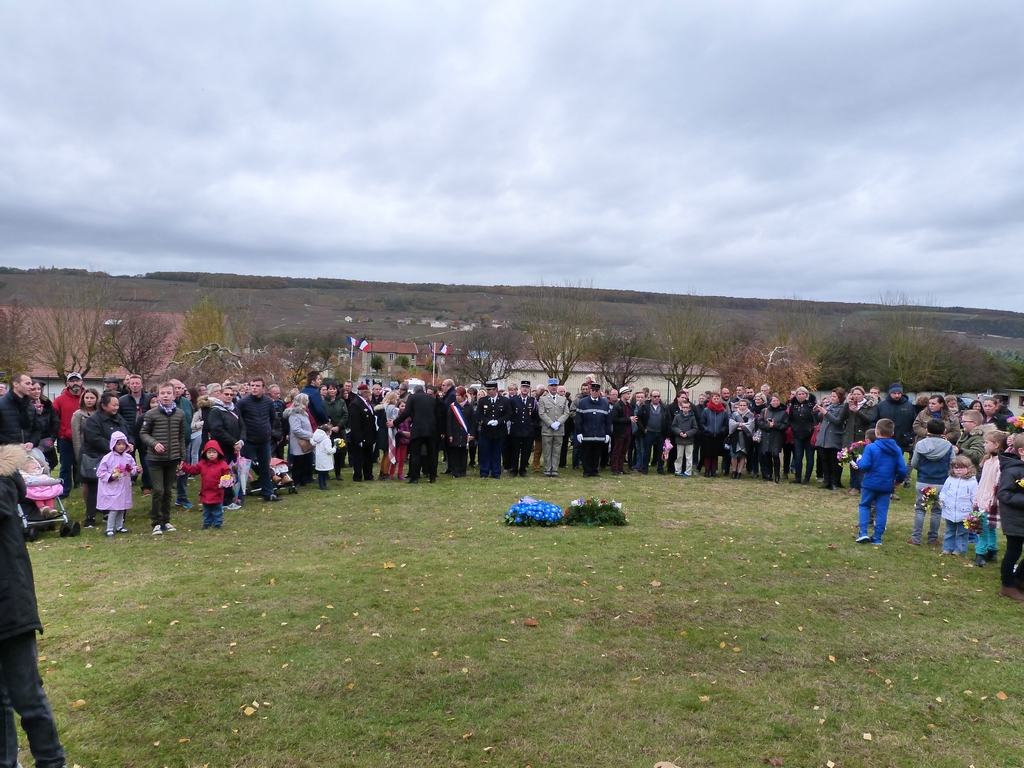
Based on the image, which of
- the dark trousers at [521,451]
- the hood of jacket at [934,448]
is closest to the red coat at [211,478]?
the dark trousers at [521,451]

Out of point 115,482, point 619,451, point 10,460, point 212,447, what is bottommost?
point 619,451

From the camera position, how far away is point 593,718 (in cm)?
464

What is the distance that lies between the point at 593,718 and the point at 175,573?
526cm

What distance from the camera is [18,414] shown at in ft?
35.2

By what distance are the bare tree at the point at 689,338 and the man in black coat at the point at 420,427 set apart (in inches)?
1666

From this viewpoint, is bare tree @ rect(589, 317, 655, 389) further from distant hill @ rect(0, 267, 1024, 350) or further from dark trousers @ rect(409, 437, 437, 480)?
dark trousers @ rect(409, 437, 437, 480)

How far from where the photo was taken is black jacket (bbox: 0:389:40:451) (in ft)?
34.4

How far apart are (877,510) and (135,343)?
48429 mm

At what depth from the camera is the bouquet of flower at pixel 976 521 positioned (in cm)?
865

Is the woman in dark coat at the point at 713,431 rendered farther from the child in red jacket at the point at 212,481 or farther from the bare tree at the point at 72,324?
the bare tree at the point at 72,324

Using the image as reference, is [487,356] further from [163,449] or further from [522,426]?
[163,449]

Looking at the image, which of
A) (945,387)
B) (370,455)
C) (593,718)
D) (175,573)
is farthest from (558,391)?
(945,387)

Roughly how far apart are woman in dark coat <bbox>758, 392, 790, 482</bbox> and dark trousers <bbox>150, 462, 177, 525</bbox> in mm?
11966

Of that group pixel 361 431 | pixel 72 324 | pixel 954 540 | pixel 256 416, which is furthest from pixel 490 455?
pixel 72 324
